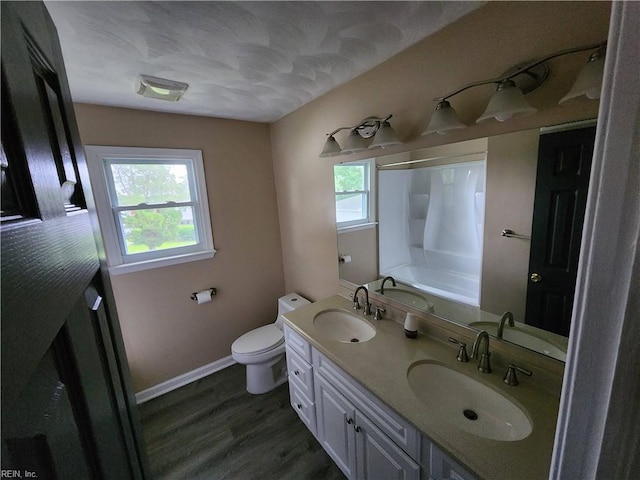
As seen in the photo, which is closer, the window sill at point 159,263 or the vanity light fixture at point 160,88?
the vanity light fixture at point 160,88

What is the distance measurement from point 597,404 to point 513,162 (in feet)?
3.22

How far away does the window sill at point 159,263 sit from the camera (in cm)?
192

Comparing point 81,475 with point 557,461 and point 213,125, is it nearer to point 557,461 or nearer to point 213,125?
point 557,461

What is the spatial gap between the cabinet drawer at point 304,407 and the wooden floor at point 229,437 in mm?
128

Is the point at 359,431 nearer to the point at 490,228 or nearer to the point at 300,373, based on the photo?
the point at 300,373

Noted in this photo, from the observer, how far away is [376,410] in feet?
3.60

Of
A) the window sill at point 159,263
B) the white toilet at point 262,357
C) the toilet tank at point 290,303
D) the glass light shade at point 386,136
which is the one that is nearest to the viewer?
the glass light shade at point 386,136

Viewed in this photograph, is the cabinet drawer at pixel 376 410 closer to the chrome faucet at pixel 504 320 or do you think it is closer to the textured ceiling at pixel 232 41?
the chrome faucet at pixel 504 320

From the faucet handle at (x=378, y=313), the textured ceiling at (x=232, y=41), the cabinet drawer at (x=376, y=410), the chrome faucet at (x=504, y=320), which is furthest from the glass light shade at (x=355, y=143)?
the cabinet drawer at (x=376, y=410)

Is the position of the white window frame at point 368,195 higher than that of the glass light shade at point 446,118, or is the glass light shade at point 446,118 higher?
the glass light shade at point 446,118

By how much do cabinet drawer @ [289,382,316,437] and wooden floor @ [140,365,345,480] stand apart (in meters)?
0.13

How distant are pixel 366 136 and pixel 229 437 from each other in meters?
2.28

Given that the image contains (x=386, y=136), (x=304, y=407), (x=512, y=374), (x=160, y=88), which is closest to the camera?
(x=512, y=374)

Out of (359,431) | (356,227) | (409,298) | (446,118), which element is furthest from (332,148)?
(359,431)
